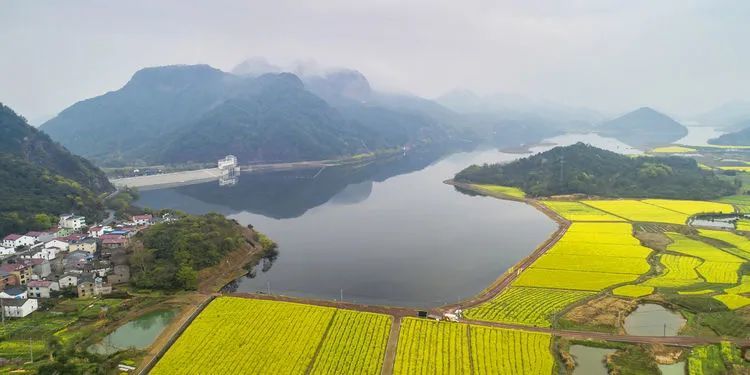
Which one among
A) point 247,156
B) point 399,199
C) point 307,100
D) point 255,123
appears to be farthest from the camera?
point 307,100

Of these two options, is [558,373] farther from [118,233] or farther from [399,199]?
[399,199]

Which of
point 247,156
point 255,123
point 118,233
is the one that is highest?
point 255,123

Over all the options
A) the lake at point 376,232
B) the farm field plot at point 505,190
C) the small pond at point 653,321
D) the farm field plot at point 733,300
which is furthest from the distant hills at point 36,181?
the farm field plot at point 733,300

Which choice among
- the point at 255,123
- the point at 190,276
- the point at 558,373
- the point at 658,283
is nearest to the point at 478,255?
the point at 658,283

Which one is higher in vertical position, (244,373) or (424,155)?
(424,155)

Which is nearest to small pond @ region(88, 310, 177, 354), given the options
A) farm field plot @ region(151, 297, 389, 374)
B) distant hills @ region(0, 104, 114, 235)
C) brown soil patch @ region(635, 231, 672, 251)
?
farm field plot @ region(151, 297, 389, 374)

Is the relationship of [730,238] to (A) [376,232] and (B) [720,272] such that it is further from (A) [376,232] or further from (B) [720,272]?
(A) [376,232]

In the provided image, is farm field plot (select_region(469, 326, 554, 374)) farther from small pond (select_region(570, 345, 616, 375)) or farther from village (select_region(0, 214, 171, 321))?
village (select_region(0, 214, 171, 321))
